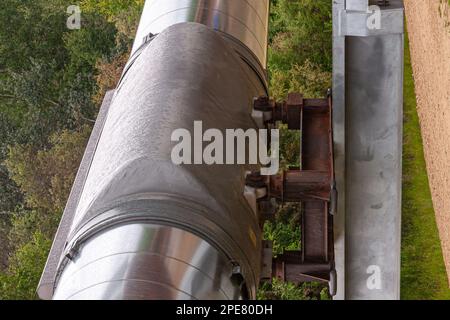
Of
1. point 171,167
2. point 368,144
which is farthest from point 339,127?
point 171,167

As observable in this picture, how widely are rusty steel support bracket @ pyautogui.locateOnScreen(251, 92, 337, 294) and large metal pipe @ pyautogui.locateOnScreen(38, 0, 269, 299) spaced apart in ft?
0.92

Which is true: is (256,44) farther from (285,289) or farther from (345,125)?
(285,289)

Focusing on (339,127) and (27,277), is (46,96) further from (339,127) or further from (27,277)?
(339,127)

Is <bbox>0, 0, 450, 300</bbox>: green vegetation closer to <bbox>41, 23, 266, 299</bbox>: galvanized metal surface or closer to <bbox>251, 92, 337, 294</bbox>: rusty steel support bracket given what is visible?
<bbox>251, 92, 337, 294</bbox>: rusty steel support bracket

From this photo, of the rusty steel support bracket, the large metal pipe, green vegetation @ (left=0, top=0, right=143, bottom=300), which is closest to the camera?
the large metal pipe

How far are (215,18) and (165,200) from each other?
282 cm

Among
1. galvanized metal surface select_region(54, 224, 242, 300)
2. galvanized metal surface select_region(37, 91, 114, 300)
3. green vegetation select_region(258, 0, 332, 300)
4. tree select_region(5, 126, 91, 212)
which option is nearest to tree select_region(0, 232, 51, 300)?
tree select_region(5, 126, 91, 212)

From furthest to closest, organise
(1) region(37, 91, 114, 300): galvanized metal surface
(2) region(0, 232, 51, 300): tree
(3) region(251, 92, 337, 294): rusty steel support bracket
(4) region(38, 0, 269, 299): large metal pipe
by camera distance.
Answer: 1. (2) region(0, 232, 51, 300): tree
2. (3) region(251, 92, 337, 294): rusty steel support bracket
3. (1) region(37, 91, 114, 300): galvanized metal surface
4. (4) region(38, 0, 269, 299): large metal pipe

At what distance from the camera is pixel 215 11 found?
644 cm

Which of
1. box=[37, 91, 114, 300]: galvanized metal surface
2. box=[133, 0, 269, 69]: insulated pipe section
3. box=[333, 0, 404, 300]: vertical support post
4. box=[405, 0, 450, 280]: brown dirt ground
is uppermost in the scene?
box=[405, 0, 450, 280]: brown dirt ground

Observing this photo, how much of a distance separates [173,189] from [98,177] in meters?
0.84

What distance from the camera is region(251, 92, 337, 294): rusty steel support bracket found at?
5.18 metres

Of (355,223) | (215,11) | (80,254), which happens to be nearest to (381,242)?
(355,223)

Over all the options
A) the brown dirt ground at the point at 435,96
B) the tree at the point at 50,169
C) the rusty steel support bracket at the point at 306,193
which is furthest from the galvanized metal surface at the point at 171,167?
the tree at the point at 50,169
